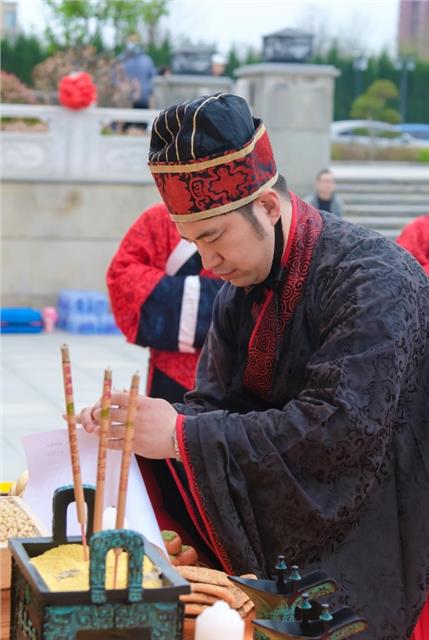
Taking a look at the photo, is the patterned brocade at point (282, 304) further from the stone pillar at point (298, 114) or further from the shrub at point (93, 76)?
the shrub at point (93, 76)

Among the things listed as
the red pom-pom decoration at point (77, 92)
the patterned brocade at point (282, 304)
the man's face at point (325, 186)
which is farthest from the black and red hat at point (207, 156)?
the man's face at point (325, 186)

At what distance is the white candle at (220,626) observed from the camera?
6.18 ft

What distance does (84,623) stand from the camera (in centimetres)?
171

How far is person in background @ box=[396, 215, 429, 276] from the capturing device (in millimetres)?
5625

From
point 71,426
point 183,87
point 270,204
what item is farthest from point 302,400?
point 183,87

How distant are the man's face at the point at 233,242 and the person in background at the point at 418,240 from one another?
10.7 feet

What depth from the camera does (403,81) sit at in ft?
109

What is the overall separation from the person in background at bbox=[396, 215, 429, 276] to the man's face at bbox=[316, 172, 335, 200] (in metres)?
6.63

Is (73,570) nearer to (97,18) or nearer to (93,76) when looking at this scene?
(93,76)

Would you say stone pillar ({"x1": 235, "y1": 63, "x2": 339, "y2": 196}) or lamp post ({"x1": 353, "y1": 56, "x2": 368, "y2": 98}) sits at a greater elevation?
stone pillar ({"x1": 235, "y1": 63, "x2": 339, "y2": 196})

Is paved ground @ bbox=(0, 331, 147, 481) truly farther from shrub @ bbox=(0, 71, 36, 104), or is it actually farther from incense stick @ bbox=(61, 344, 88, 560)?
incense stick @ bbox=(61, 344, 88, 560)

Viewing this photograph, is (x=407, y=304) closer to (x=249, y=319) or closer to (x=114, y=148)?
(x=249, y=319)

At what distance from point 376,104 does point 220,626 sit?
95.2 feet

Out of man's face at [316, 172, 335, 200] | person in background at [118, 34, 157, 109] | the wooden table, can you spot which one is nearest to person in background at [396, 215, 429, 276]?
the wooden table
